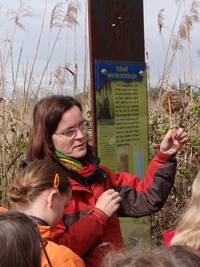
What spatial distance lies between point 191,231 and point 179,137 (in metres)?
0.93

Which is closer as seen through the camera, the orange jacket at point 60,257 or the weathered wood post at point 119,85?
the orange jacket at point 60,257

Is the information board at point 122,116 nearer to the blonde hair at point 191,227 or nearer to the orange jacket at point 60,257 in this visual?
the blonde hair at point 191,227

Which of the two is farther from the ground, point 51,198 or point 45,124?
point 45,124

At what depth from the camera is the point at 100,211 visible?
3.00 metres

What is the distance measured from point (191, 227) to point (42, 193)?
0.70 metres

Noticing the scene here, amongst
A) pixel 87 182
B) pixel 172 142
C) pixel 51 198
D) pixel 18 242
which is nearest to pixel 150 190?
pixel 172 142

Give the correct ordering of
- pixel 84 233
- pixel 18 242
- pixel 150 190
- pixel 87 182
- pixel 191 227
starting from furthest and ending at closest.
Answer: pixel 150 190, pixel 87 182, pixel 84 233, pixel 191 227, pixel 18 242

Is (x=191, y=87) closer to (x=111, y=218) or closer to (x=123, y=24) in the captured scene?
(x=123, y=24)

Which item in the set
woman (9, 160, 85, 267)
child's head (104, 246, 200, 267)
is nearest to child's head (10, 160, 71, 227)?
woman (9, 160, 85, 267)

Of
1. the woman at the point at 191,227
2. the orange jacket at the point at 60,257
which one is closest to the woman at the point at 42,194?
the orange jacket at the point at 60,257

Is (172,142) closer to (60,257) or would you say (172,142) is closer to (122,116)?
(122,116)

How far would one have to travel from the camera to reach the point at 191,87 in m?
6.07

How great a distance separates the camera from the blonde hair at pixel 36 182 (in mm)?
2738

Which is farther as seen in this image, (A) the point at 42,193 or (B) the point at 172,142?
(B) the point at 172,142
